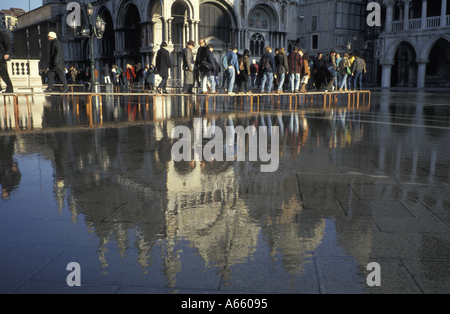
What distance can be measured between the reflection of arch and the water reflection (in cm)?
3395

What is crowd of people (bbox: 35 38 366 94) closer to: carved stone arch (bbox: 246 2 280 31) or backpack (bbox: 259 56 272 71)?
backpack (bbox: 259 56 272 71)

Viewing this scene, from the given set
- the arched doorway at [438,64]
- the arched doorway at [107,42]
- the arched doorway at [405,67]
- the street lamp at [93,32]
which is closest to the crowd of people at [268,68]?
the street lamp at [93,32]

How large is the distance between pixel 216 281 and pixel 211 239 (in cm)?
63

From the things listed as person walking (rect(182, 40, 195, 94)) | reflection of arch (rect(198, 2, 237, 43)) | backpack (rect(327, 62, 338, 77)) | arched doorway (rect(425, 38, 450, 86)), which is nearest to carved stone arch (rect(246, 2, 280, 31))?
reflection of arch (rect(198, 2, 237, 43))

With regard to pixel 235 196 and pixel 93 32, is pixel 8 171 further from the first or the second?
pixel 93 32

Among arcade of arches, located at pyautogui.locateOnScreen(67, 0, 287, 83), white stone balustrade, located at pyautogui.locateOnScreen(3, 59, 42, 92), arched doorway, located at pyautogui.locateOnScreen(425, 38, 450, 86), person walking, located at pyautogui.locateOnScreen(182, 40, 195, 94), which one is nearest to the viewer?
person walking, located at pyautogui.locateOnScreen(182, 40, 195, 94)

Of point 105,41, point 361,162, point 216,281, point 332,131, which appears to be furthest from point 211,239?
point 105,41

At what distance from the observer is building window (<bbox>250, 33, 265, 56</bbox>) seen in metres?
43.4

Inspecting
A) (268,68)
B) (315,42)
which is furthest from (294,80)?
(315,42)

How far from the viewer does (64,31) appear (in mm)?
51875

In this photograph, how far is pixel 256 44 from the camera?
43812 mm

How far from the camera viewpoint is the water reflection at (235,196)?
8.99ft

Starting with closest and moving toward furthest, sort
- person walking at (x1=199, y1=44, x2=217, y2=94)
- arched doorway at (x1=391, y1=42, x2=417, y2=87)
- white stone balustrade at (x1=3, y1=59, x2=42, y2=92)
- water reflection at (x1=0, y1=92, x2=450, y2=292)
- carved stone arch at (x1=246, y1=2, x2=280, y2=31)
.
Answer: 1. water reflection at (x1=0, y1=92, x2=450, y2=292)
2. person walking at (x1=199, y1=44, x2=217, y2=94)
3. white stone balustrade at (x1=3, y1=59, x2=42, y2=92)
4. arched doorway at (x1=391, y1=42, x2=417, y2=87)
5. carved stone arch at (x1=246, y1=2, x2=280, y2=31)
